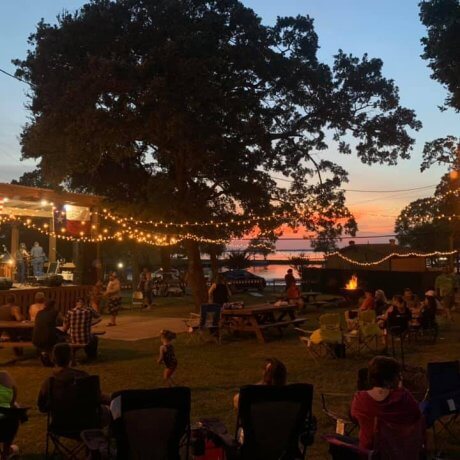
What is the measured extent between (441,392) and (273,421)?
186 centimetres

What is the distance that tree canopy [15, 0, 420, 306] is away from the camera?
58.3 ft

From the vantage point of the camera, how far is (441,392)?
527cm

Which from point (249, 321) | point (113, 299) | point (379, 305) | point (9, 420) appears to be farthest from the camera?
point (113, 299)

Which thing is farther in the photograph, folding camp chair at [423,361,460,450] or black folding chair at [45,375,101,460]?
folding camp chair at [423,361,460,450]

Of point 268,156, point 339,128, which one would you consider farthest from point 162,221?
point 339,128

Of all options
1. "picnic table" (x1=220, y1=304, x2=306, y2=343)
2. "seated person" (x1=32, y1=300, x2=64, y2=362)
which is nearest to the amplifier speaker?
"picnic table" (x1=220, y1=304, x2=306, y2=343)

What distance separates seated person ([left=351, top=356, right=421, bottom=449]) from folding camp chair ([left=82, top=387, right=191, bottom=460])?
1.23 metres

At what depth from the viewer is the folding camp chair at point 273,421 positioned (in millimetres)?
4238

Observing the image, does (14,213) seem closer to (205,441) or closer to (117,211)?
(117,211)

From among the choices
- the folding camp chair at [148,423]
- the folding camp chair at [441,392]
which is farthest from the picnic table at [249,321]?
the folding camp chair at [148,423]

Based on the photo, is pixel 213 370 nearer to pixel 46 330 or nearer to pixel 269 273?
pixel 46 330

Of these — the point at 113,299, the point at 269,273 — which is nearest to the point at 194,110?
the point at 113,299

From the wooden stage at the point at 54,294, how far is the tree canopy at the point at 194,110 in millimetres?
3956

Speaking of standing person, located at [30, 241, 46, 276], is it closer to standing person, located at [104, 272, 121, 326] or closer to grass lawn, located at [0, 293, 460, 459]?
standing person, located at [104, 272, 121, 326]
